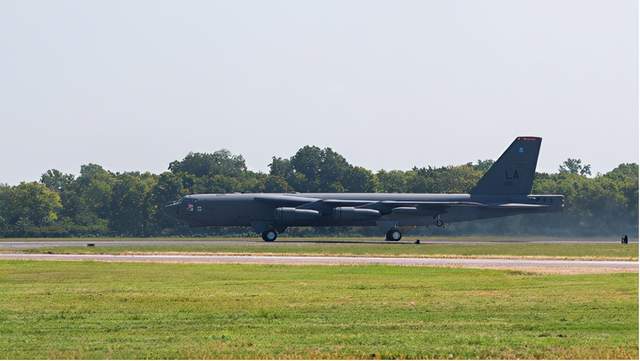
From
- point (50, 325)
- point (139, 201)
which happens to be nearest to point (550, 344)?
point (50, 325)

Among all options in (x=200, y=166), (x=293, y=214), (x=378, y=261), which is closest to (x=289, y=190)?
(x=200, y=166)

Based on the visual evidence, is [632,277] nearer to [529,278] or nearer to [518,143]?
[529,278]

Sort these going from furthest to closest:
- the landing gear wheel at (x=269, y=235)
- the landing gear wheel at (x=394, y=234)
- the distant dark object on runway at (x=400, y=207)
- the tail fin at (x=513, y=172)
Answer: the landing gear wheel at (x=394, y=234) < the tail fin at (x=513, y=172) < the distant dark object on runway at (x=400, y=207) < the landing gear wheel at (x=269, y=235)

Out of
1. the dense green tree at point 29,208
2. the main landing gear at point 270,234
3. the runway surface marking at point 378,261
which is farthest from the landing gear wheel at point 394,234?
the dense green tree at point 29,208

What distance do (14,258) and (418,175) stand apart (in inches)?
2873

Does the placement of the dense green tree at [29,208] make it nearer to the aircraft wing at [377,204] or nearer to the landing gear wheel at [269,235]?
the aircraft wing at [377,204]

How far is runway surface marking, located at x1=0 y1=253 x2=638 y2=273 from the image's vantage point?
43406 millimetres

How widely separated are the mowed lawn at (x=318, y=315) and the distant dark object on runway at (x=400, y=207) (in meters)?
36.4

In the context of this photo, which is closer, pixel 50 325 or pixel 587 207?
pixel 50 325

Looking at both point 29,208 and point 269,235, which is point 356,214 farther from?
point 29,208

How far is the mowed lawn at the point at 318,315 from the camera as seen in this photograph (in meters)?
20.0

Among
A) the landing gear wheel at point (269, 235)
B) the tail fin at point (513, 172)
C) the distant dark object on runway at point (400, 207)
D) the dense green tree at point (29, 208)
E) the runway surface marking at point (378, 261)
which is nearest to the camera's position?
the runway surface marking at point (378, 261)

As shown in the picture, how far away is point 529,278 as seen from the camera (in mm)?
37375

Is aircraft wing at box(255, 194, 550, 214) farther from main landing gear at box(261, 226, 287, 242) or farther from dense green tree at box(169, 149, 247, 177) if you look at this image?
dense green tree at box(169, 149, 247, 177)
